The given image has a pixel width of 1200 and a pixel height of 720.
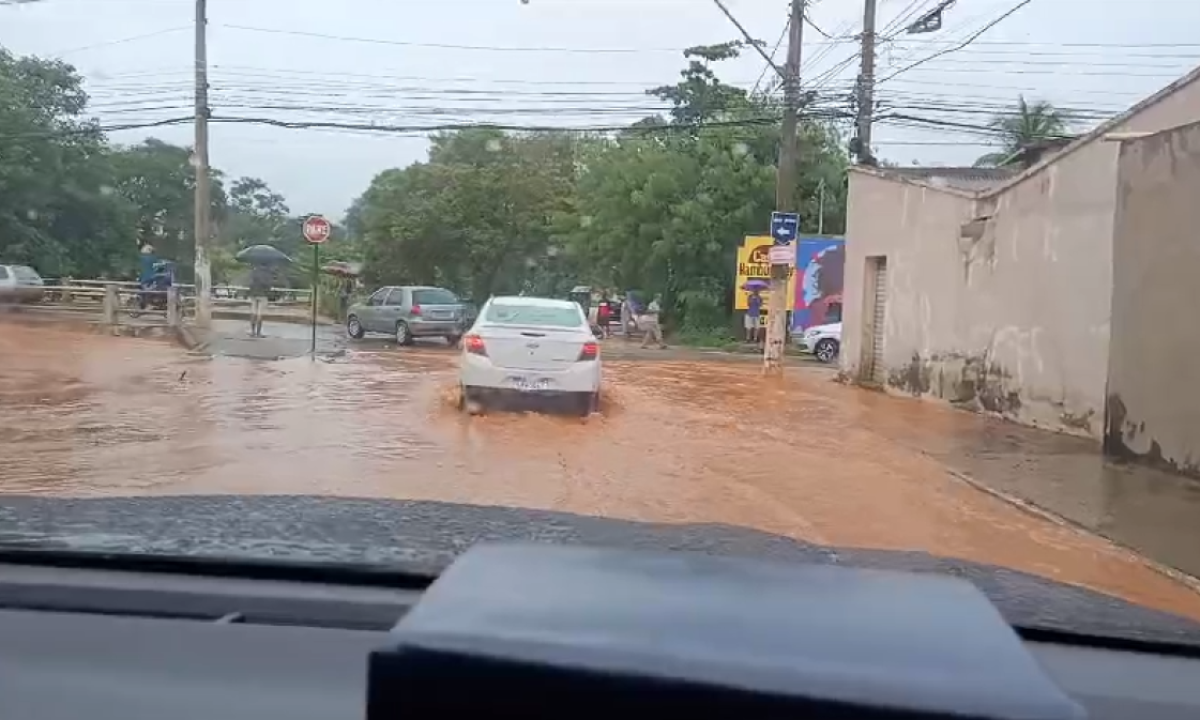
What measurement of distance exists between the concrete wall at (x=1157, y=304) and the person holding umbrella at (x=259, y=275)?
2125 cm

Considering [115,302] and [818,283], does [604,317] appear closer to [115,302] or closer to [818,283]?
[818,283]

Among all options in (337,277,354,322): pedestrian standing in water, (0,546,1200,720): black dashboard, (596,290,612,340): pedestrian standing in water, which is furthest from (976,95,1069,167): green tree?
(0,546,1200,720): black dashboard

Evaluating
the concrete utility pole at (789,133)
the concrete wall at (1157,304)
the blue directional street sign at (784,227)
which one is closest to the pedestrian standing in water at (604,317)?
the concrete utility pole at (789,133)

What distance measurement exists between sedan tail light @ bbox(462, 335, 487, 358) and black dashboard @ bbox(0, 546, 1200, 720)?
11.0 m

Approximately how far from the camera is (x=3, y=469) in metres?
10.0

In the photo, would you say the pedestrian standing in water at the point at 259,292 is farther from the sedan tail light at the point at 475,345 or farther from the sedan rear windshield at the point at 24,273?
the sedan tail light at the point at 475,345

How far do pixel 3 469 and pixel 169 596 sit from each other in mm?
8125

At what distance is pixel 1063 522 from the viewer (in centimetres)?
914

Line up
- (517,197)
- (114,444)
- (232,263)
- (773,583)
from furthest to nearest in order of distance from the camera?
1. (517,197)
2. (232,263)
3. (114,444)
4. (773,583)

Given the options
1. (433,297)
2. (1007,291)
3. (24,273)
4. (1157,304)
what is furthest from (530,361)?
(24,273)

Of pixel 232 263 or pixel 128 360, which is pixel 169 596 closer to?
pixel 128 360

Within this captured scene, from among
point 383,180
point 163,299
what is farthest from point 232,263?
point 383,180

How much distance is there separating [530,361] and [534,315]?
0.66 metres

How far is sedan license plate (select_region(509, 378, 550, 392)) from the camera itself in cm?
1390
